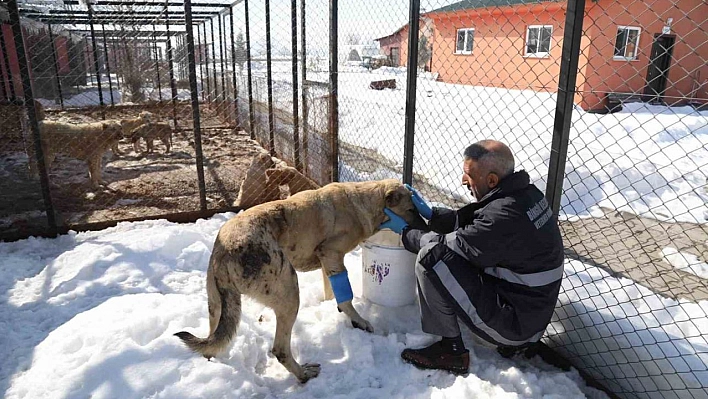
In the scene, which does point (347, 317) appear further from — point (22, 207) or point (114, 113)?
point (114, 113)

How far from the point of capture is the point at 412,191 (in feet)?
13.1

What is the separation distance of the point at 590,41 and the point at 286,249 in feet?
8.69

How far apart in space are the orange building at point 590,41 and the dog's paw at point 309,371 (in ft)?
8.56

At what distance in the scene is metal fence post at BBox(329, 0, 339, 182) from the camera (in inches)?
232

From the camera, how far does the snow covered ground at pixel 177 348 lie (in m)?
2.86

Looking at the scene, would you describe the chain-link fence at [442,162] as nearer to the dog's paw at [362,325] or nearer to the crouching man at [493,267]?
the crouching man at [493,267]

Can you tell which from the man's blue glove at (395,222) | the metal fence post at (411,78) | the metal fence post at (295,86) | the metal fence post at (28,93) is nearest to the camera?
the man's blue glove at (395,222)

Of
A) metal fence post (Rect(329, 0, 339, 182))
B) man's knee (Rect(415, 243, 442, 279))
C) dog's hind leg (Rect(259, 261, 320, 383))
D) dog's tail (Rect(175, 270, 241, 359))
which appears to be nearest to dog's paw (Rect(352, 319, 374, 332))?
dog's hind leg (Rect(259, 261, 320, 383))

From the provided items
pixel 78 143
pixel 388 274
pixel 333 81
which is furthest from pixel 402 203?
pixel 78 143

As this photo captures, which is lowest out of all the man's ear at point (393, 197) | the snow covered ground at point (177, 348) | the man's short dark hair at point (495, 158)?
the snow covered ground at point (177, 348)

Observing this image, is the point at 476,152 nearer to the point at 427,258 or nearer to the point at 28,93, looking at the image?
the point at 427,258

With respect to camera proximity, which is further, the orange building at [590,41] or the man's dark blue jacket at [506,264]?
the orange building at [590,41]

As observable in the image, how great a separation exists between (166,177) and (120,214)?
2496 millimetres

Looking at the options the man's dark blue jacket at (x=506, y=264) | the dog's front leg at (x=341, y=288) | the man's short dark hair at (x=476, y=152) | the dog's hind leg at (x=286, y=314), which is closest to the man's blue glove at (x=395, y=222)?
the dog's front leg at (x=341, y=288)
